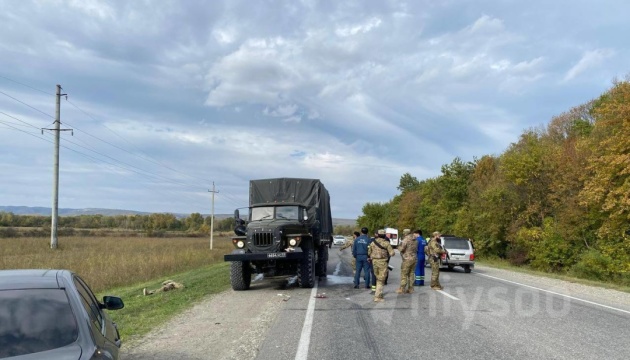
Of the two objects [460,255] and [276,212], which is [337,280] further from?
[460,255]

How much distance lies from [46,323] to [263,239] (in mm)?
11201

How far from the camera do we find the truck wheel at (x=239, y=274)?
579 inches

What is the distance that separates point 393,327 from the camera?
880 cm

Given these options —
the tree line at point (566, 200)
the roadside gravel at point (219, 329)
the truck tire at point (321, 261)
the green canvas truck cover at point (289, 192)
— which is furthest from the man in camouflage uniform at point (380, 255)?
the tree line at point (566, 200)

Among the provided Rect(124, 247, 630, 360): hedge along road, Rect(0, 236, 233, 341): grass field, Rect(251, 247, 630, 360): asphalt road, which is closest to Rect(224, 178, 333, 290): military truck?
Rect(124, 247, 630, 360): hedge along road

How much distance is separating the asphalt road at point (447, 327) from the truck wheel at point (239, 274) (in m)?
1.73

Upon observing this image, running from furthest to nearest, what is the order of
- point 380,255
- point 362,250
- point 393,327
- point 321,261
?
point 321,261 → point 362,250 → point 380,255 → point 393,327

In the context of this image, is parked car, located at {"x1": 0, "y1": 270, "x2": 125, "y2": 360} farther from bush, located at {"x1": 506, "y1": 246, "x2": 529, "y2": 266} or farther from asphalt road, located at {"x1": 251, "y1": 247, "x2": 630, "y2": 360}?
bush, located at {"x1": 506, "y1": 246, "x2": 529, "y2": 266}

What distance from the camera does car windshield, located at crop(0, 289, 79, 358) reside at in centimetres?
329

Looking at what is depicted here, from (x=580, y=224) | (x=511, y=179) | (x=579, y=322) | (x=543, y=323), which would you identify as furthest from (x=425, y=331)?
(x=511, y=179)

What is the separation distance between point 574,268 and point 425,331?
22.4 metres

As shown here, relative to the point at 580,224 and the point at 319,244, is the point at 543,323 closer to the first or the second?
the point at 319,244

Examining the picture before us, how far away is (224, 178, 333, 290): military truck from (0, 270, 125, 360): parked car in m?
10.3

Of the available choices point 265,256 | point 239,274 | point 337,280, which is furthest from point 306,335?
point 337,280
